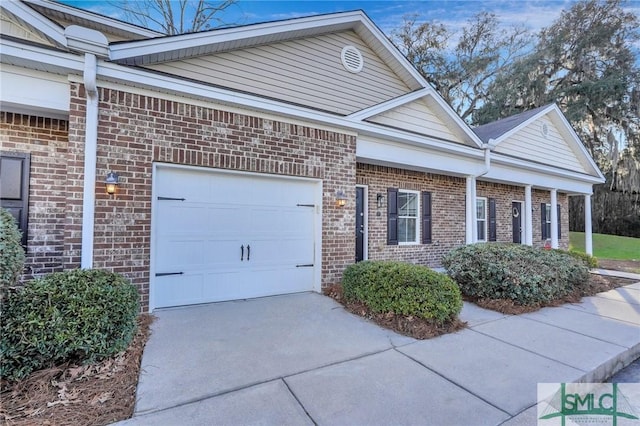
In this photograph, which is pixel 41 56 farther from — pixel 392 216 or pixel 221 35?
pixel 392 216

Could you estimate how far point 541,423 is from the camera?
2268 millimetres

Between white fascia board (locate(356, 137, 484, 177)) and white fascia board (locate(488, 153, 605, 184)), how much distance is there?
1.97ft

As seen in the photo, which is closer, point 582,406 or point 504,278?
point 582,406

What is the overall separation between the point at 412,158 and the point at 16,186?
22.3 ft

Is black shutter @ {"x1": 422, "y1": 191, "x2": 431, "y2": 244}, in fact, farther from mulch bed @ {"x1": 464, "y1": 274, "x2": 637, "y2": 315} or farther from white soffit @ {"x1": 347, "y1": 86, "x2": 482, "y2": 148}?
mulch bed @ {"x1": 464, "y1": 274, "x2": 637, "y2": 315}

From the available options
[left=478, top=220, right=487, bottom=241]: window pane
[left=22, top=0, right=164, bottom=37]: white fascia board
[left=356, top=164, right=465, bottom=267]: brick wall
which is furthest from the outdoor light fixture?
[left=478, top=220, right=487, bottom=241]: window pane

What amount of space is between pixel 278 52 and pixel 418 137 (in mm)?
3317

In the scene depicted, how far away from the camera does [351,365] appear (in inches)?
119

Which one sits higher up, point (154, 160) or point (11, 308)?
point (154, 160)

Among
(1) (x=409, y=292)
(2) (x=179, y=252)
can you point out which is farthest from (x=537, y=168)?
(2) (x=179, y=252)

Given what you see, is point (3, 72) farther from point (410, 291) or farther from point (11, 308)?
point (410, 291)

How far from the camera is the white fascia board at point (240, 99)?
4.02 meters

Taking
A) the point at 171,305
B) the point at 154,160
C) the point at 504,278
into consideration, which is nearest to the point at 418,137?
the point at 504,278

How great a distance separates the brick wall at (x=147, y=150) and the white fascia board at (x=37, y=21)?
1.98 ft
